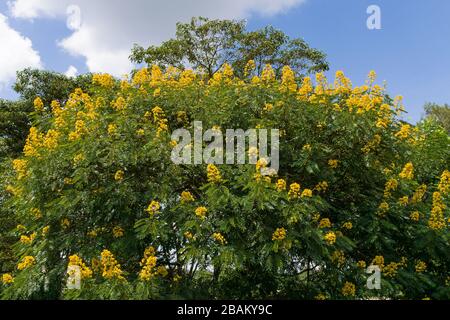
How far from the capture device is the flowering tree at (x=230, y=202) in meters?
6.02

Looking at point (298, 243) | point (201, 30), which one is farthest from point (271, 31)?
point (298, 243)

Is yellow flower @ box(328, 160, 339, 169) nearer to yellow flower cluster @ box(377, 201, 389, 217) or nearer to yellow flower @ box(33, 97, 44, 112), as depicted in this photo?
yellow flower cluster @ box(377, 201, 389, 217)

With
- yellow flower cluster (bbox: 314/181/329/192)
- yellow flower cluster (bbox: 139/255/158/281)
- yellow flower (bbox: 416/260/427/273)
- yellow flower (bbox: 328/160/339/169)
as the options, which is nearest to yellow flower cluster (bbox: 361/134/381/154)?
yellow flower (bbox: 328/160/339/169)

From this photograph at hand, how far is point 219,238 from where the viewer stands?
232 inches

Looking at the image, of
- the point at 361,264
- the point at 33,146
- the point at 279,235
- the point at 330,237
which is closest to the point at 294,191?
the point at 279,235

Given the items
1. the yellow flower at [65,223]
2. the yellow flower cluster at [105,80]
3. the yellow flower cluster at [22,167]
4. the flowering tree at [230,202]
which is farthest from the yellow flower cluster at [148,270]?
the yellow flower cluster at [105,80]

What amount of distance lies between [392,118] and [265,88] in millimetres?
1873

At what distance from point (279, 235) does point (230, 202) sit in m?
0.66

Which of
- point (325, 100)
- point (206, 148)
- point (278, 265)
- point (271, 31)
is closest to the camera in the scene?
point (278, 265)

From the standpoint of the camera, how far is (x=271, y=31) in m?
24.9

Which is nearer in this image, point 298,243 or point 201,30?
point 298,243

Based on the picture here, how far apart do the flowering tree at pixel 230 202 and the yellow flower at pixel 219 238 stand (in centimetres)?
2

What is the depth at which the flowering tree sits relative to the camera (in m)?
6.02
